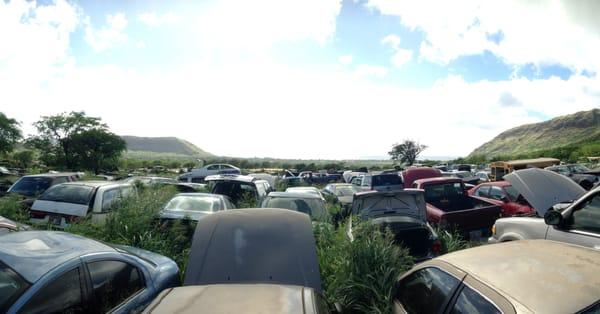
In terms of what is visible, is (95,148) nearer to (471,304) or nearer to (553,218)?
(553,218)

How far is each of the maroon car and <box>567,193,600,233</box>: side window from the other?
439 cm

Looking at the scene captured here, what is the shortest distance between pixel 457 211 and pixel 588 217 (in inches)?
134

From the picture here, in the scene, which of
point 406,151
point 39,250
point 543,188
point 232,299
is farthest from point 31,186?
point 406,151

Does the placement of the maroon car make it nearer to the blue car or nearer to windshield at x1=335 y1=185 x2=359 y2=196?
windshield at x1=335 y1=185 x2=359 y2=196

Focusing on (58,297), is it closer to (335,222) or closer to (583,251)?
(583,251)

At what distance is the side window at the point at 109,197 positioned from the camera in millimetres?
8164

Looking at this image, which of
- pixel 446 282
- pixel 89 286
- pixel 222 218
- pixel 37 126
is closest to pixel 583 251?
pixel 446 282

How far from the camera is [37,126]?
34.4m

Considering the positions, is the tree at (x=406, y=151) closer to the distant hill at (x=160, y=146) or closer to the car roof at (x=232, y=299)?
the car roof at (x=232, y=299)

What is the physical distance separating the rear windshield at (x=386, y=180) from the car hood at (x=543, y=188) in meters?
8.68

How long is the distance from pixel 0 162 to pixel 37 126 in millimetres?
9577

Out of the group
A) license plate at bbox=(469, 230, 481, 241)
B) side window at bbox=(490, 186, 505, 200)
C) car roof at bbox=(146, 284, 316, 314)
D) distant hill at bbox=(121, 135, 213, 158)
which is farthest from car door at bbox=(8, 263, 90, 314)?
distant hill at bbox=(121, 135, 213, 158)

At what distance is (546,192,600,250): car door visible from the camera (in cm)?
443

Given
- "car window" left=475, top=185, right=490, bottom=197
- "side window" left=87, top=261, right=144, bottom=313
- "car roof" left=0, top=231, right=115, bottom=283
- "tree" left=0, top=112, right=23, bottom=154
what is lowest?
"side window" left=87, top=261, right=144, bottom=313
